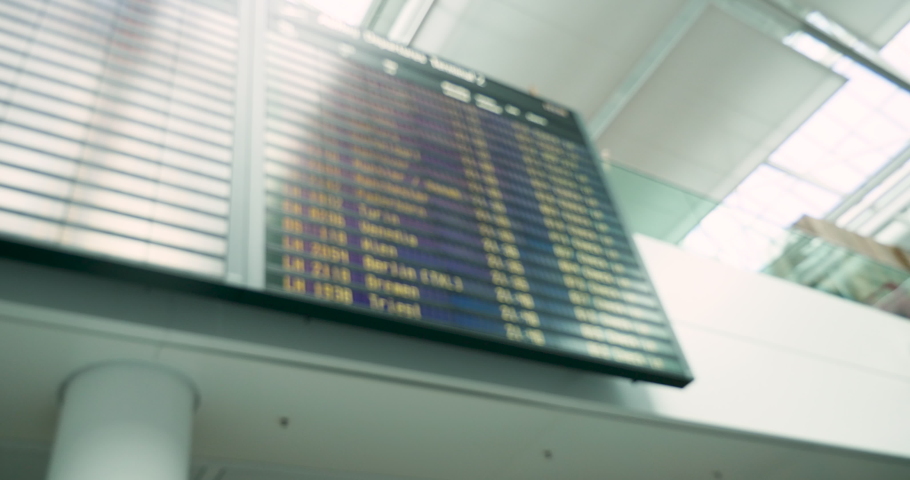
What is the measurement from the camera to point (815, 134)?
8.54 meters

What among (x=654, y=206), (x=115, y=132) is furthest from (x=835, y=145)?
(x=115, y=132)

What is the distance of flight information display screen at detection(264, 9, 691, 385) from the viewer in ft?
7.91

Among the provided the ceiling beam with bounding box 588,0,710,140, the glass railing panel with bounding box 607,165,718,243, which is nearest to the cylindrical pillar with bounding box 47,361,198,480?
the glass railing panel with bounding box 607,165,718,243

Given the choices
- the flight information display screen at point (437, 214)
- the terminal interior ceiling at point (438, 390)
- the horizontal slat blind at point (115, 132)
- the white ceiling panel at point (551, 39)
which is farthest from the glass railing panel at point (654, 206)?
the horizontal slat blind at point (115, 132)

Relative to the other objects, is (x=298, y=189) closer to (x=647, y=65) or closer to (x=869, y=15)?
(x=647, y=65)

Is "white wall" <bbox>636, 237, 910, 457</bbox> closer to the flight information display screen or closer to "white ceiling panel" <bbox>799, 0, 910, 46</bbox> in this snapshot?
the flight information display screen

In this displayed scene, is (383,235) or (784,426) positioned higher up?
(383,235)

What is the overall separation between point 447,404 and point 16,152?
1.68 m

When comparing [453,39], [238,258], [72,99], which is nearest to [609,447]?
[238,258]

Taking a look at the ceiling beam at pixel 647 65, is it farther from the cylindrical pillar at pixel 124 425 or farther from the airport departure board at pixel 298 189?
the cylindrical pillar at pixel 124 425

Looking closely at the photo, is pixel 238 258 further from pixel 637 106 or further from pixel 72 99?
pixel 637 106

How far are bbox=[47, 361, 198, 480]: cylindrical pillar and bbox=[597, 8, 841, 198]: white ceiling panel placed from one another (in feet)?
21.3

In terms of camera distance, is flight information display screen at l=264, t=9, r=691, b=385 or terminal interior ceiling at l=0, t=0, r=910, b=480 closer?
terminal interior ceiling at l=0, t=0, r=910, b=480

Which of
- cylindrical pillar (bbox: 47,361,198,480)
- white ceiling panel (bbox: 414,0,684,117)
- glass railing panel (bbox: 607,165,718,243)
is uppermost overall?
white ceiling panel (bbox: 414,0,684,117)
